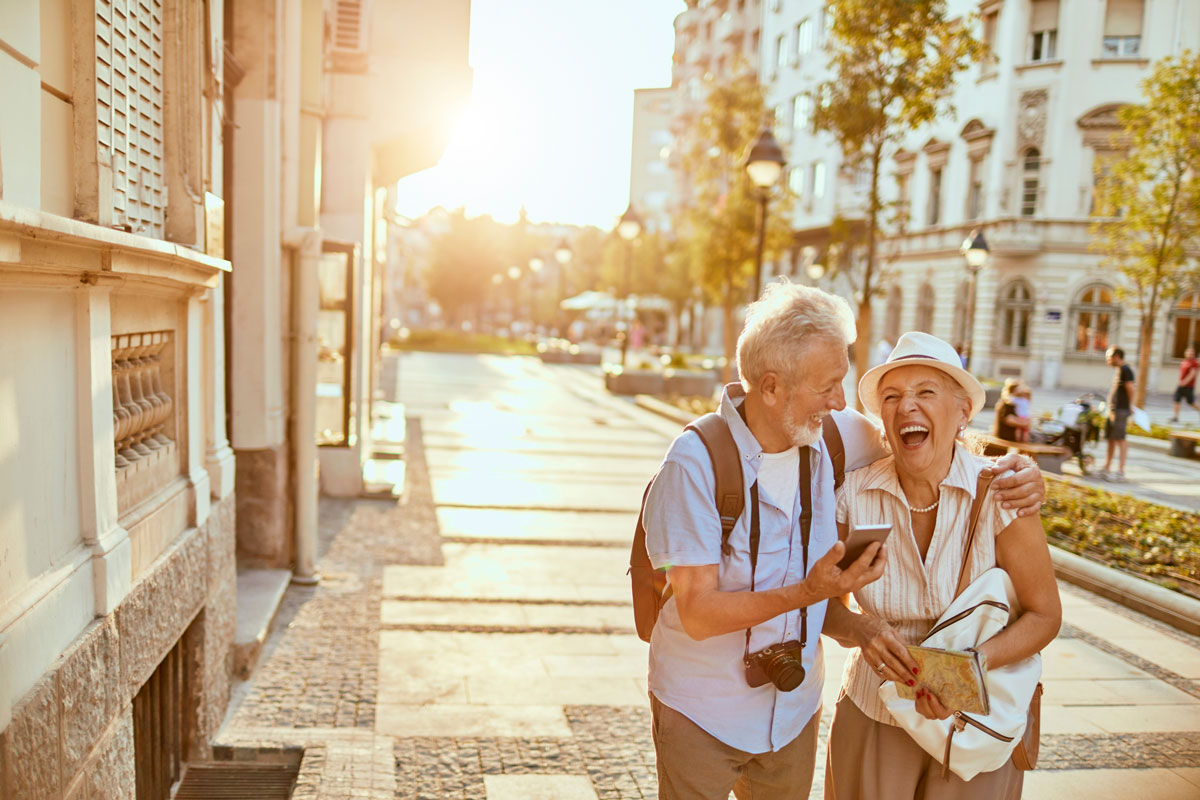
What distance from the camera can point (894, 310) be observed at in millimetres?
43656

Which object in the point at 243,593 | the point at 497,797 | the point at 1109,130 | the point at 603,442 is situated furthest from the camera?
the point at 1109,130

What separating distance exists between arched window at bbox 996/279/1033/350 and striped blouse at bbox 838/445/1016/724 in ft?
120

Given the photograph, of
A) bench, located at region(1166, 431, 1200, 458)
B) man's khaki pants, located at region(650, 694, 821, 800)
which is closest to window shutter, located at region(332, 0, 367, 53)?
man's khaki pants, located at region(650, 694, 821, 800)

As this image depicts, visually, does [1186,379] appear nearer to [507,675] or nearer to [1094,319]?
[1094,319]

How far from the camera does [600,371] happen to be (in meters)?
36.8

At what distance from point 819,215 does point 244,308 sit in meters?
44.1

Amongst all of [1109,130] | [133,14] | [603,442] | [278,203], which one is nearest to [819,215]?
[1109,130]

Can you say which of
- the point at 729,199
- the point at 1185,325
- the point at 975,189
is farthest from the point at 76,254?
the point at 975,189

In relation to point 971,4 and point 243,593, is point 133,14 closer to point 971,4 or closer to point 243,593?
point 243,593

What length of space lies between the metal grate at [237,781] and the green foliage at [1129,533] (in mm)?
5831

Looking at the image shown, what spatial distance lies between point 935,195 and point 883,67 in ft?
91.4

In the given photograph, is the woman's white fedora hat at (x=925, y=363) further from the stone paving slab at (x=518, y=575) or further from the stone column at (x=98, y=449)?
the stone paving slab at (x=518, y=575)

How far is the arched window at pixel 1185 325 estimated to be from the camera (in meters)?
34.2

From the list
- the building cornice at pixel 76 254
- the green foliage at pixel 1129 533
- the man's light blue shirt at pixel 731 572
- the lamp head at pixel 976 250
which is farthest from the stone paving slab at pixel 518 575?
the lamp head at pixel 976 250
